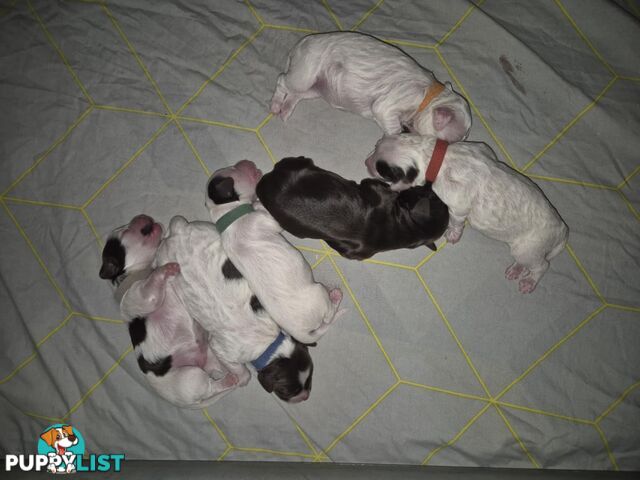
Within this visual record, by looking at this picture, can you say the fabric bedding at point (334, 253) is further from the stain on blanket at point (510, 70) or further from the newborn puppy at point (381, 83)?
the newborn puppy at point (381, 83)

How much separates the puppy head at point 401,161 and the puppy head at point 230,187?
0.69 m

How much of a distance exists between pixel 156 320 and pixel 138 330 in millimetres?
110

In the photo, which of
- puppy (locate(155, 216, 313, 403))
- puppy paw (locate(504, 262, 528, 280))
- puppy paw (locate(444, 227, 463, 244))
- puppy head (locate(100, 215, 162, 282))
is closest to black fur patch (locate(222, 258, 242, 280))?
puppy (locate(155, 216, 313, 403))

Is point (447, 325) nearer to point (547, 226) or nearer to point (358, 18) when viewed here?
point (547, 226)

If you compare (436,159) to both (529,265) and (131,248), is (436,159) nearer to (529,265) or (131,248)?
(529,265)

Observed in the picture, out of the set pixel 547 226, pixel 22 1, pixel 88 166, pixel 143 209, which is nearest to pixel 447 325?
pixel 547 226

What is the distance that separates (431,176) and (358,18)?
1.26 metres

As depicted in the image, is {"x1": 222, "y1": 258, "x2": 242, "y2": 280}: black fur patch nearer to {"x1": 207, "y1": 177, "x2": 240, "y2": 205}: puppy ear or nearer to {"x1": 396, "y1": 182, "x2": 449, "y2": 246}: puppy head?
{"x1": 207, "y1": 177, "x2": 240, "y2": 205}: puppy ear

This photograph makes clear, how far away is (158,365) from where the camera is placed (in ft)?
8.29

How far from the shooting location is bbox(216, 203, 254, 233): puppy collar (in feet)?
7.95

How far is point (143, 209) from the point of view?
2957 mm

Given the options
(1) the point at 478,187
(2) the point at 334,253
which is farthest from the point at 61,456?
(1) the point at 478,187

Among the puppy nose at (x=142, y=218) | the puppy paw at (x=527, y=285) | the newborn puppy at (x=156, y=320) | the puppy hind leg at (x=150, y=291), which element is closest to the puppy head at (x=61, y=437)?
the newborn puppy at (x=156, y=320)

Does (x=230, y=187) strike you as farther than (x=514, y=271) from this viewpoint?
No
